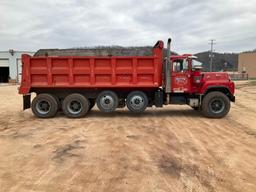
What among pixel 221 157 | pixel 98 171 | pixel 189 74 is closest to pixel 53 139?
pixel 98 171

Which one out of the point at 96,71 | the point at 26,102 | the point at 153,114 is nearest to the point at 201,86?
the point at 153,114

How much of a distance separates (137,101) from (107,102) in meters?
1.24

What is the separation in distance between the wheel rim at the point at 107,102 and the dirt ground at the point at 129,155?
1.10 m

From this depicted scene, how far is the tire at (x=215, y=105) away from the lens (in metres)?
12.7

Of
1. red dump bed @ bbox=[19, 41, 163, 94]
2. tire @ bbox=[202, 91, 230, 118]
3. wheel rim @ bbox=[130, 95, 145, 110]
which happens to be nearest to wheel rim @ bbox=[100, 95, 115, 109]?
red dump bed @ bbox=[19, 41, 163, 94]

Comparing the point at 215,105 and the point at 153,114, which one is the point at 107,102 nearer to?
the point at 153,114

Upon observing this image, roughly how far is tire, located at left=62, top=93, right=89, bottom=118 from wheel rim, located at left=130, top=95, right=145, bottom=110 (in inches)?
75.0

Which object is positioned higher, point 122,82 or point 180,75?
point 180,75

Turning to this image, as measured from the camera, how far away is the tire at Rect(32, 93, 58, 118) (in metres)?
13.1

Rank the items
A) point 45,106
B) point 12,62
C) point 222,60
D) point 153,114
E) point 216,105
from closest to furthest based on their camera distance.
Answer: point 216,105
point 45,106
point 153,114
point 12,62
point 222,60

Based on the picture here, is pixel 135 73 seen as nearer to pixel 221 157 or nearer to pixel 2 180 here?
pixel 221 157

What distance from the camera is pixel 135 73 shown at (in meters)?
12.7

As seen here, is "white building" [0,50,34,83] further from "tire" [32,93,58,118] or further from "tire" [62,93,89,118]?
"tire" [62,93,89,118]

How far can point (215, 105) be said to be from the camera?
12.8 meters
